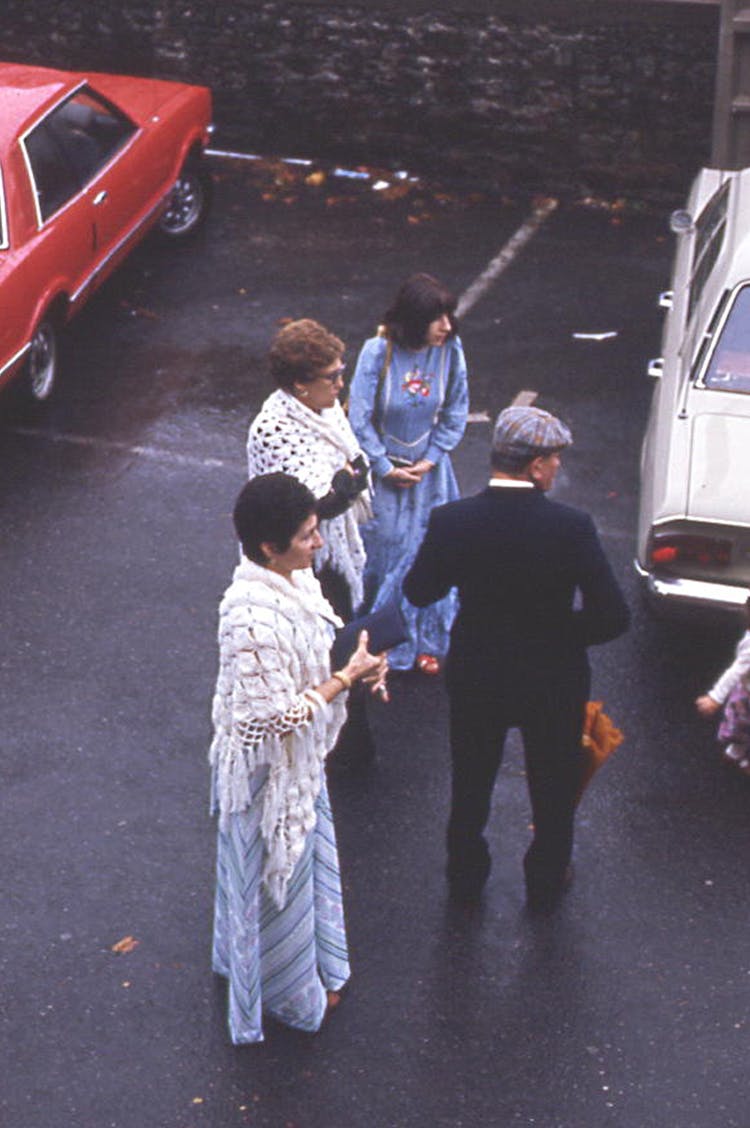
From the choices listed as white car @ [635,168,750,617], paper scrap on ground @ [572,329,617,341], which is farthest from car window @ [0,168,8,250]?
paper scrap on ground @ [572,329,617,341]

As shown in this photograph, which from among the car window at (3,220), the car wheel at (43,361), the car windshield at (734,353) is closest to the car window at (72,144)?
the car window at (3,220)

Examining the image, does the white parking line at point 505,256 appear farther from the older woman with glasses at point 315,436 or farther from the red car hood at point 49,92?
the older woman with glasses at point 315,436

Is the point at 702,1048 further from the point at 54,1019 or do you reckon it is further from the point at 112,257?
the point at 112,257

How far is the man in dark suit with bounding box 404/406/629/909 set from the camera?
521 cm

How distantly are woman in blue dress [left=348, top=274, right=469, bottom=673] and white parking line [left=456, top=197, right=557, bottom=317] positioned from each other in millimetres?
4030

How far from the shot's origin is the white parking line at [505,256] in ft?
38.2

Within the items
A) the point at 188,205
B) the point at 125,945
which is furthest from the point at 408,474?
the point at 188,205

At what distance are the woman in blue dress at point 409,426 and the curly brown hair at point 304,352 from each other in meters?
0.77

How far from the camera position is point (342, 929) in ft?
18.3

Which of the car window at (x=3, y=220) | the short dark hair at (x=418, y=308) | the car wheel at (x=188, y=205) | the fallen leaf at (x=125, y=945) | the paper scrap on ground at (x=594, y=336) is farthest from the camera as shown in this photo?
the car wheel at (x=188, y=205)

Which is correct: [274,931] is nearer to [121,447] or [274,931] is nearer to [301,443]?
[301,443]

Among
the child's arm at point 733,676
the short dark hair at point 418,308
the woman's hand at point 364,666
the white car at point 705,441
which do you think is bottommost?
the child's arm at point 733,676

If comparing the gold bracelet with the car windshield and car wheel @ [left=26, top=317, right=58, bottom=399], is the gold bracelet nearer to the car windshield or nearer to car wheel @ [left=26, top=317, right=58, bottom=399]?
the car windshield

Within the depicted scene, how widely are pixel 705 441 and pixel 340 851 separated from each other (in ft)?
8.01
